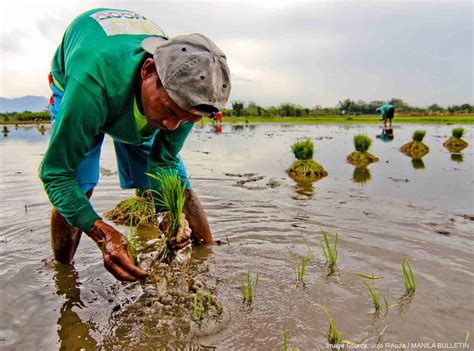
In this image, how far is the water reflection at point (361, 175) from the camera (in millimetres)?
8516

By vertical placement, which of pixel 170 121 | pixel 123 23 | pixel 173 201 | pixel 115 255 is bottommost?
pixel 115 255

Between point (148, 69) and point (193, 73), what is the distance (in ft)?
1.17

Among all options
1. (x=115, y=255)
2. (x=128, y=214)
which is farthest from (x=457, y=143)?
(x=115, y=255)

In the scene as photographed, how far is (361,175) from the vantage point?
9195 mm

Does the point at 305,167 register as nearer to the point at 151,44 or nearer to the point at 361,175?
the point at 361,175

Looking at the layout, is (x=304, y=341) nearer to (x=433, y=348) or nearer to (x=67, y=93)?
(x=433, y=348)

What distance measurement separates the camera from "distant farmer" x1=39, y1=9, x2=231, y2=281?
2.10 meters

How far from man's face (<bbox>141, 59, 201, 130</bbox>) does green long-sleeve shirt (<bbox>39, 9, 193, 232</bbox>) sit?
0.11 metres

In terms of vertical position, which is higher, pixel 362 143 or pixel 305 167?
pixel 362 143

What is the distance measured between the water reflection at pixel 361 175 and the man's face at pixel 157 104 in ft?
22.0

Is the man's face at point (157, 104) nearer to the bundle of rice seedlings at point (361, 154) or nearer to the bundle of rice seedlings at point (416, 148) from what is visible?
the bundle of rice seedlings at point (361, 154)

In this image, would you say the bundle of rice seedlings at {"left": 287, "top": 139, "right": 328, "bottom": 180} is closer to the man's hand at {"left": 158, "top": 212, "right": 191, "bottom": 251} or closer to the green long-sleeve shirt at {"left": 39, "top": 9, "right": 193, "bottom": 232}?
the man's hand at {"left": 158, "top": 212, "right": 191, "bottom": 251}

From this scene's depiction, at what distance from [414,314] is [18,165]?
1015 centimetres

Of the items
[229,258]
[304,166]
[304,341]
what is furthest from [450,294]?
[304,166]
